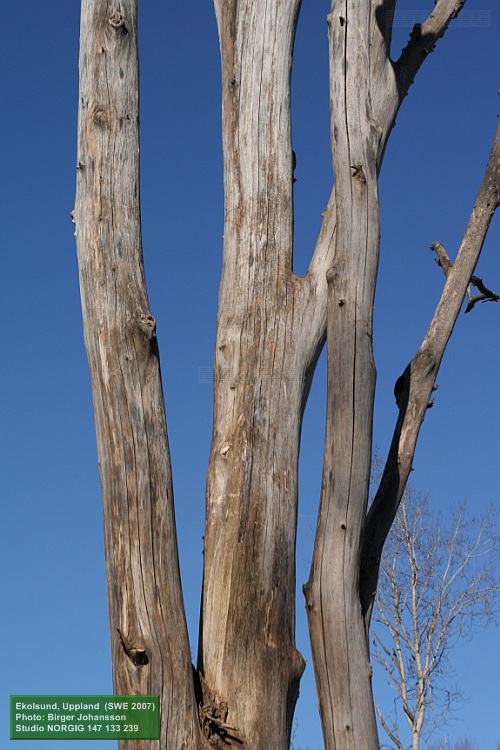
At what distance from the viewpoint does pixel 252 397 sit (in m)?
3.40

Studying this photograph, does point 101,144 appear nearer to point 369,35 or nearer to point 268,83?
point 268,83

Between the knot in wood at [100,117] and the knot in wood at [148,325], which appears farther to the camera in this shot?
the knot in wood at [100,117]

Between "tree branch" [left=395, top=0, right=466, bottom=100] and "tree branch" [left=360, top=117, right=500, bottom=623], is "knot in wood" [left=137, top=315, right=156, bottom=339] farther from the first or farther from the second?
"tree branch" [left=395, top=0, right=466, bottom=100]

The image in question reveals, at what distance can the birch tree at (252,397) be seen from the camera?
3.01 metres

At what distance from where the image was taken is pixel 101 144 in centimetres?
334

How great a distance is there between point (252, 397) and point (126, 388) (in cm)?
56

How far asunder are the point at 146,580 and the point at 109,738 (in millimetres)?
747

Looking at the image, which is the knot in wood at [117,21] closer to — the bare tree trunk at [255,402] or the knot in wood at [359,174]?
the bare tree trunk at [255,402]

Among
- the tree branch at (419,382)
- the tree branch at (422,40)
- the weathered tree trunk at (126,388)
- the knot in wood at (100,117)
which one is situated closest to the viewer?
the weathered tree trunk at (126,388)

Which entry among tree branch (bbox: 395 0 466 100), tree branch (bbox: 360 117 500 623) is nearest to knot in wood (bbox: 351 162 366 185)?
tree branch (bbox: 360 117 500 623)

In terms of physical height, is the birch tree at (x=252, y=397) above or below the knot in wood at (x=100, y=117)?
below

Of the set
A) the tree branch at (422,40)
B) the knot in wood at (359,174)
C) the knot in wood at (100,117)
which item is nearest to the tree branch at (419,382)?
the tree branch at (422,40)

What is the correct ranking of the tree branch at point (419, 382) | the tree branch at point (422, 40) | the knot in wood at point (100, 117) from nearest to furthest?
1. the knot in wood at point (100, 117)
2. the tree branch at point (419, 382)
3. the tree branch at point (422, 40)

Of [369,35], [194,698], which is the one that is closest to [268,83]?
[369,35]
